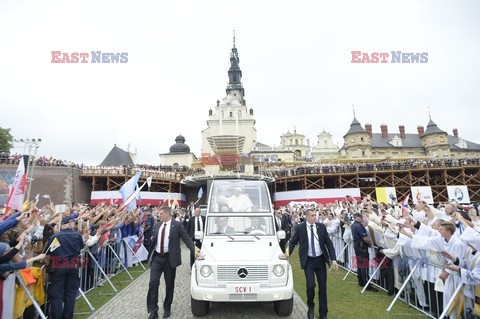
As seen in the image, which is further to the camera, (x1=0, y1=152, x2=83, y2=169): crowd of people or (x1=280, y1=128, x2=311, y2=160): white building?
(x1=280, y1=128, x2=311, y2=160): white building

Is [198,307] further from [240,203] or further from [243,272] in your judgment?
[240,203]

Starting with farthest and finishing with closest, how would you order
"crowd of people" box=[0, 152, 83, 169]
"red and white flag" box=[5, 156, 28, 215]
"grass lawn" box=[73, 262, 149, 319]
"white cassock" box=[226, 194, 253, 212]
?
"crowd of people" box=[0, 152, 83, 169]
"white cassock" box=[226, 194, 253, 212]
"red and white flag" box=[5, 156, 28, 215]
"grass lawn" box=[73, 262, 149, 319]

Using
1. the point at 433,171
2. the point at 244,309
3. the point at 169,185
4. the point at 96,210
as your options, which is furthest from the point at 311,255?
the point at 433,171

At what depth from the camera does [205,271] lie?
219 inches

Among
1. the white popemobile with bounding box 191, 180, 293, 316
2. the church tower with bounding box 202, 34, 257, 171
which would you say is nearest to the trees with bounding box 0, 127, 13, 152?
the church tower with bounding box 202, 34, 257, 171

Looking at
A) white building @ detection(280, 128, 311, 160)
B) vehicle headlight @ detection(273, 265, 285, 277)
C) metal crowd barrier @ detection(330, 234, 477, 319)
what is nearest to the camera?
metal crowd barrier @ detection(330, 234, 477, 319)

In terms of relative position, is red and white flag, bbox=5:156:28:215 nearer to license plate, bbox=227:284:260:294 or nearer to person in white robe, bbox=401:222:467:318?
license plate, bbox=227:284:260:294

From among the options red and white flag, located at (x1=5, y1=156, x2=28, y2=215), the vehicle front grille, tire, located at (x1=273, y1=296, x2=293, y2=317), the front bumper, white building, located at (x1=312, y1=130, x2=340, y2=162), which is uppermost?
white building, located at (x1=312, y1=130, x2=340, y2=162)

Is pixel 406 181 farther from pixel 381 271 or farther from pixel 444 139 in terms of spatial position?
pixel 444 139

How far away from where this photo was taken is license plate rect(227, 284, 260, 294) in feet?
17.5

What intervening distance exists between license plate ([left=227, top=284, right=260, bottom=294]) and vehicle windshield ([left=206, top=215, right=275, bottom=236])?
1411 mm

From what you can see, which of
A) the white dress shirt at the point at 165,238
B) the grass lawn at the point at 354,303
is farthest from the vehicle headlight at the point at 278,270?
the white dress shirt at the point at 165,238

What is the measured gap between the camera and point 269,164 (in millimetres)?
50062

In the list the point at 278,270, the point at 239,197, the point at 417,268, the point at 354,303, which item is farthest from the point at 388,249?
the point at 239,197
